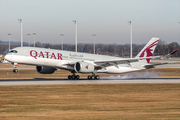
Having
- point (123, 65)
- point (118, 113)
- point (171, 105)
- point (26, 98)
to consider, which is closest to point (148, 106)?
point (171, 105)

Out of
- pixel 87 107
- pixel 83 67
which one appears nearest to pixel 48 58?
pixel 83 67

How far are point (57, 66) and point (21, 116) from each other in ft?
88.8

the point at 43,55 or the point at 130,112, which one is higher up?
the point at 43,55

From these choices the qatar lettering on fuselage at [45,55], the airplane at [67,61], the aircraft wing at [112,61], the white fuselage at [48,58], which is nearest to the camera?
the white fuselage at [48,58]

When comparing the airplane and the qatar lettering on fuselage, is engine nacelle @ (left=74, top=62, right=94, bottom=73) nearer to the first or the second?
the airplane

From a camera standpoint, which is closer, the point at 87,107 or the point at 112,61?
the point at 87,107

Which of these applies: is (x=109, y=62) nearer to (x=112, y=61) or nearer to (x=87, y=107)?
(x=112, y=61)

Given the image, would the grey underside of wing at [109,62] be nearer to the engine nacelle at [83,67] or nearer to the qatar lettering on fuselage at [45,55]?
the engine nacelle at [83,67]

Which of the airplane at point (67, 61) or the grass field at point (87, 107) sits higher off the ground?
the airplane at point (67, 61)

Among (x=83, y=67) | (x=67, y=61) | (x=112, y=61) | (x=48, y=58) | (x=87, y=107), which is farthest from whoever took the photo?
(x=112, y=61)

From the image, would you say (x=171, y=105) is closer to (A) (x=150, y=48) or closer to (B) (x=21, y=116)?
(B) (x=21, y=116)

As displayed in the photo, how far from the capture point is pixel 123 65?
48906 mm

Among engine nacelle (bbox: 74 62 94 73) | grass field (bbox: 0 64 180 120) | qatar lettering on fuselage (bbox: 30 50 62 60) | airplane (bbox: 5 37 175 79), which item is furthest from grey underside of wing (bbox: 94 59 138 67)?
grass field (bbox: 0 64 180 120)

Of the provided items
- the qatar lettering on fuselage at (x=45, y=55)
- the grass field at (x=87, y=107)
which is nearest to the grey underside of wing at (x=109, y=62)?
the qatar lettering on fuselage at (x=45, y=55)
